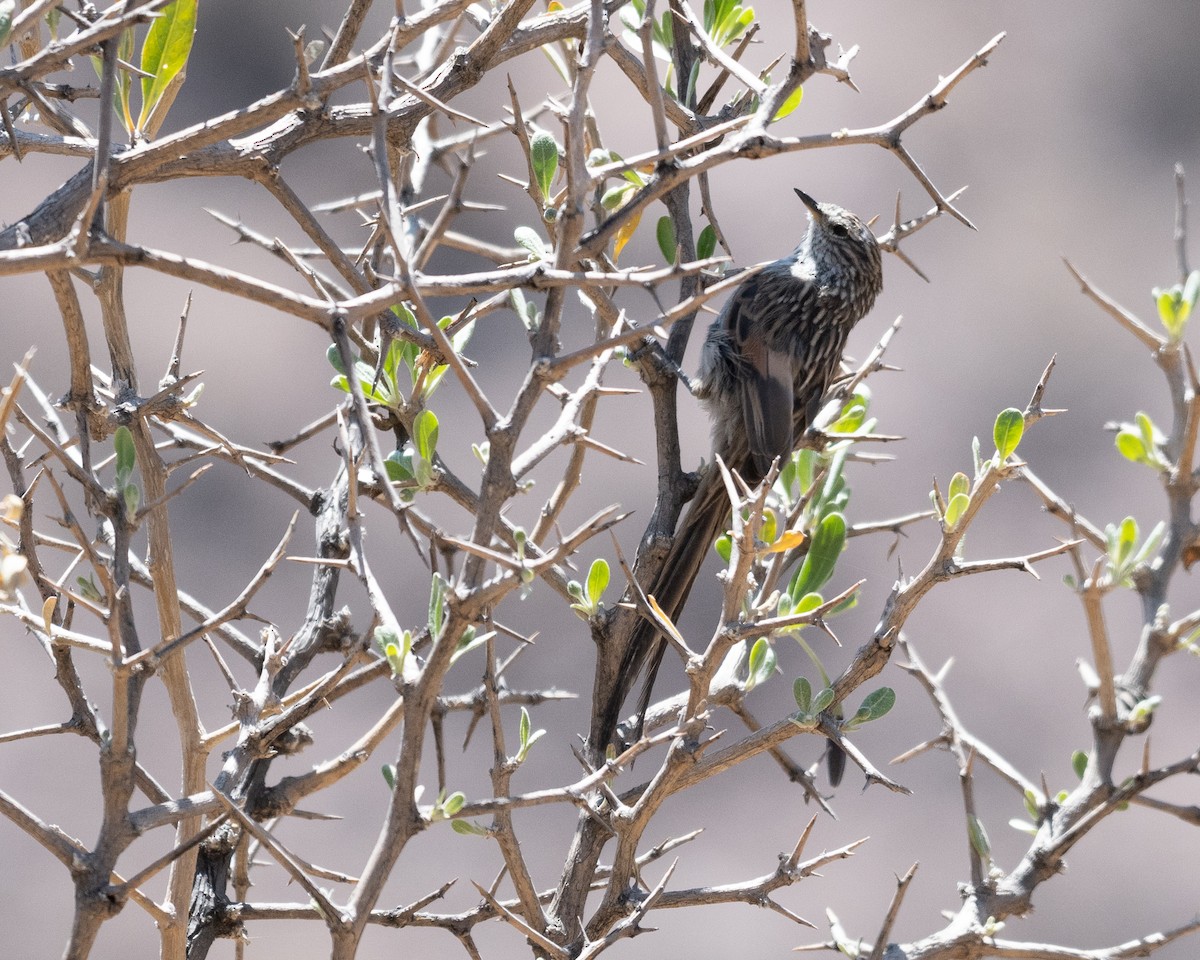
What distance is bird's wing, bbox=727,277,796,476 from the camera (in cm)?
226

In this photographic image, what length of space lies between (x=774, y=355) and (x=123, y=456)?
1.79 meters

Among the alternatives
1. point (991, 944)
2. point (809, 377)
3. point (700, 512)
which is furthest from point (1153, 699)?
point (809, 377)

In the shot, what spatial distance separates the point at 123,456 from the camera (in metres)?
1.05

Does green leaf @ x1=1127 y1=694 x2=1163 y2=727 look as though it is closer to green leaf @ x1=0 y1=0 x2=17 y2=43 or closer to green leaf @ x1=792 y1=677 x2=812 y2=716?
green leaf @ x1=792 y1=677 x2=812 y2=716

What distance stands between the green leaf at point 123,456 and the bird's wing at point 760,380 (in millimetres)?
1188

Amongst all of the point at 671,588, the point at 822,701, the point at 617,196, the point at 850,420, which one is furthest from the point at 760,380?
the point at 822,701

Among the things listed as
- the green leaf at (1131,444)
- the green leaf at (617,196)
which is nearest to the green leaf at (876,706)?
the green leaf at (1131,444)

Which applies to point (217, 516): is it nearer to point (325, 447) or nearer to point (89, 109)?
point (325, 447)

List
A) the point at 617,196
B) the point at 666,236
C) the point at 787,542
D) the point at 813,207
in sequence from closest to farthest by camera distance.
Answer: the point at 787,542 < the point at 617,196 < the point at 666,236 < the point at 813,207

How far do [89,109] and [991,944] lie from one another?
4.01 meters

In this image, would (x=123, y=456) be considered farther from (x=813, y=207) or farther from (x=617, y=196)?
(x=813, y=207)

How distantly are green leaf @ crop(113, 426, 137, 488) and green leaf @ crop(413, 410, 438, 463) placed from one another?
267mm

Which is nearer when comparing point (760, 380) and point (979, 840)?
point (979, 840)

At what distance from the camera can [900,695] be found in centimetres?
470
